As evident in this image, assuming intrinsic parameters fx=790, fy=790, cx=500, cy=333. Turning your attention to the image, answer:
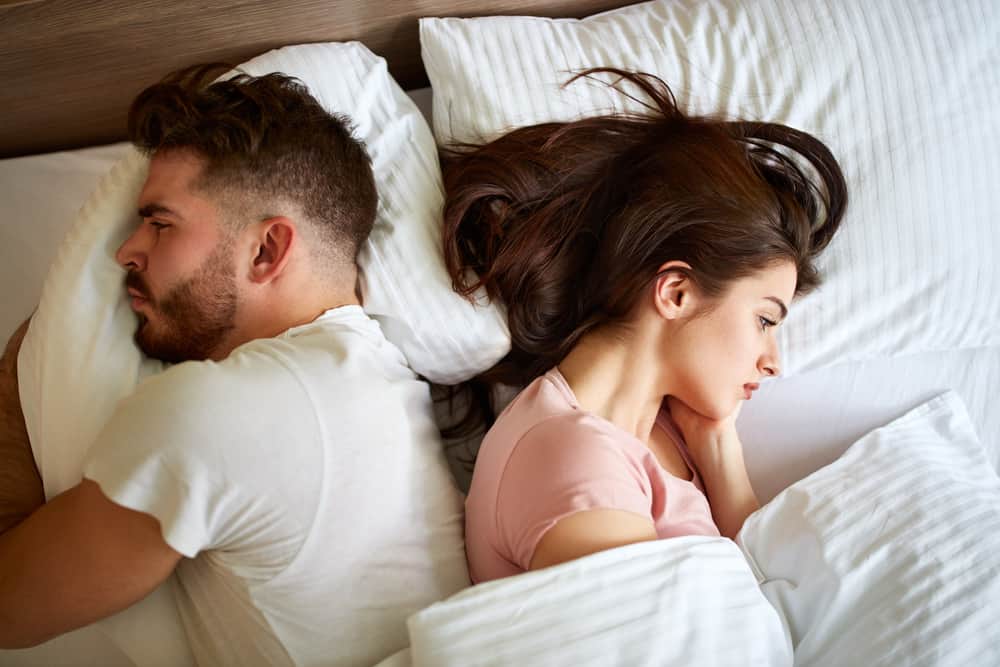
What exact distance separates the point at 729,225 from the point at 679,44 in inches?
13.4

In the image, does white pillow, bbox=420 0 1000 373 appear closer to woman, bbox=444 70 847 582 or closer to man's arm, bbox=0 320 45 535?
woman, bbox=444 70 847 582

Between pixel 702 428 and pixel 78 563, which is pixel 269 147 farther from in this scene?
pixel 702 428

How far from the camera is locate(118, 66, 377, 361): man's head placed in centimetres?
99

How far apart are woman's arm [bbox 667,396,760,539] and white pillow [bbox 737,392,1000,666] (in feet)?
0.21

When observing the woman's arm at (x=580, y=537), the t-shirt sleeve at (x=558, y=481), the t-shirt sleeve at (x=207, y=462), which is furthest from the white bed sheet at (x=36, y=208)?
the woman's arm at (x=580, y=537)

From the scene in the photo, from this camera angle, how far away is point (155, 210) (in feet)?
3.29

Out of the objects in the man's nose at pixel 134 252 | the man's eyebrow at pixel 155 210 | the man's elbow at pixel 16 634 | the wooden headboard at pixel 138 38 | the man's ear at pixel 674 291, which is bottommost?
the man's elbow at pixel 16 634

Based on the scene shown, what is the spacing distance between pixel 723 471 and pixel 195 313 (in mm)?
793

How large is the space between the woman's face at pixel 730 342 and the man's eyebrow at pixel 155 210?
686 millimetres

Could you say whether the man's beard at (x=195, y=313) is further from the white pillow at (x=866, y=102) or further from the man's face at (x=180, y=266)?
the white pillow at (x=866, y=102)

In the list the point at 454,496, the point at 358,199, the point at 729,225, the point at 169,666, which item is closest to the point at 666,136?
the point at 729,225

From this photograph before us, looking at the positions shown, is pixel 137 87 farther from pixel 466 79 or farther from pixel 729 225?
pixel 729 225

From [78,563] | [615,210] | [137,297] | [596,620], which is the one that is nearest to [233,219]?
[137,297]

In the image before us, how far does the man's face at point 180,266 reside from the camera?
99cm
